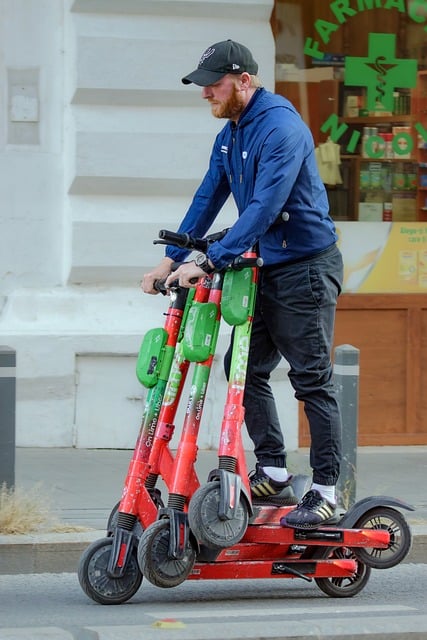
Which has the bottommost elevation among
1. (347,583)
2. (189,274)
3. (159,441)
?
(347,583)

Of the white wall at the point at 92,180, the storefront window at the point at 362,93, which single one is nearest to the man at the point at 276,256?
the white wall at the point at 92,180

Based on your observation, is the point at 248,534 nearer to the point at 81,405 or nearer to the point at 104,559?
the point at 104,559

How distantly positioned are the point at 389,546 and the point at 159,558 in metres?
1.01

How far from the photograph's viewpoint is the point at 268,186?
4852mm

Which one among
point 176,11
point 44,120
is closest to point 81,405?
point 44,120

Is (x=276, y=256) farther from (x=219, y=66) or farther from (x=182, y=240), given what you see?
(x=219, y=66)

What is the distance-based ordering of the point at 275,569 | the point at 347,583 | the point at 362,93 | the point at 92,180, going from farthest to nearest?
the point at 362,93 < the point at 92,180 < the point at 347,583 < the point at 275,569

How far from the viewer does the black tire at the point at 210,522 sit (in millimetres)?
4738

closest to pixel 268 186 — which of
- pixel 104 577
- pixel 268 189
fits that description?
pixel 268 189

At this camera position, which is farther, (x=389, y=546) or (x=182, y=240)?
(x=389, y=546)

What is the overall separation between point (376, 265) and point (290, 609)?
4.61m

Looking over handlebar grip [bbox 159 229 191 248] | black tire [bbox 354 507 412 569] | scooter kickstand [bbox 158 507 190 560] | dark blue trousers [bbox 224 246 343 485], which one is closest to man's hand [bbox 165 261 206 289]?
handlebar grip [bbox 159 229 191 248]

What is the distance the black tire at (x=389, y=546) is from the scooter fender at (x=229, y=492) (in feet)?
2.11

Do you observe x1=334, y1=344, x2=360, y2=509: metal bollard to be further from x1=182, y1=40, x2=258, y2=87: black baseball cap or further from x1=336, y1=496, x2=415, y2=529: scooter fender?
x1=182, y1=40, x2=258, y2=87: black baseball cap
